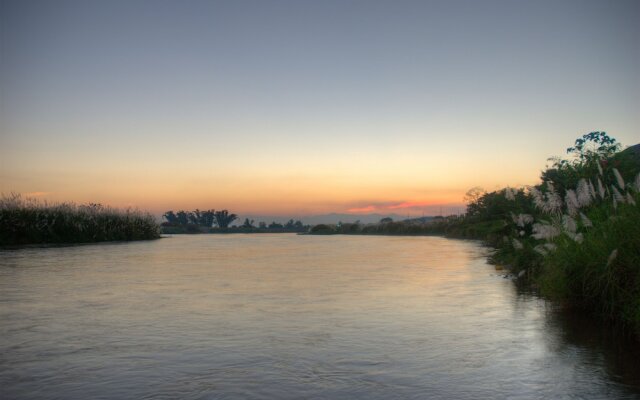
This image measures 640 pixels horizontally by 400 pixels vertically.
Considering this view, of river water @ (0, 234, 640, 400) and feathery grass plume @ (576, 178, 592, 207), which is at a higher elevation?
feathery grass plume @ (576, 178, 592, 207)

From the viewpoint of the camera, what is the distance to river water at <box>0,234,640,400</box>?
5.68 m

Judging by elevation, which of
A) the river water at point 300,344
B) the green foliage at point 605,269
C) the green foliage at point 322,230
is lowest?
the river water at point 300,344

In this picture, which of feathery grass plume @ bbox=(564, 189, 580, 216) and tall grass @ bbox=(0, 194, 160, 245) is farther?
tall grass @ bbox=(0, 194, 160, 245)

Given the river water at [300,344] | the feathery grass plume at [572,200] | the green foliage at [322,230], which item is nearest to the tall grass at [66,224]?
the river water at [300,344]

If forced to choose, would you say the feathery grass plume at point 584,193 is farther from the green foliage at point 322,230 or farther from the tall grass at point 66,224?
the green foliage at point 322,230

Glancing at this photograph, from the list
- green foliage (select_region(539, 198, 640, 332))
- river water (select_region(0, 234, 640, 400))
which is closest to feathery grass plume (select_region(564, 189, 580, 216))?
green foliage (select_region(539, 198, 640, 332))

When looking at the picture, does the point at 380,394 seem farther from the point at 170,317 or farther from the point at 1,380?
the point at 170,317

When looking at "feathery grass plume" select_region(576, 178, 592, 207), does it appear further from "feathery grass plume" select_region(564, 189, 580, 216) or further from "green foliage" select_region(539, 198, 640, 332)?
"green foliage" select_region(539, 198, 640, 332)

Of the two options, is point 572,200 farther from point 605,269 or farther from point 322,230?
point 322,230

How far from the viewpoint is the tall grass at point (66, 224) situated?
3025cm

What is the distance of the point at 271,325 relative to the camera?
8922 mm

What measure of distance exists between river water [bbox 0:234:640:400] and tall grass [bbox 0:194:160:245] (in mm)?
18502

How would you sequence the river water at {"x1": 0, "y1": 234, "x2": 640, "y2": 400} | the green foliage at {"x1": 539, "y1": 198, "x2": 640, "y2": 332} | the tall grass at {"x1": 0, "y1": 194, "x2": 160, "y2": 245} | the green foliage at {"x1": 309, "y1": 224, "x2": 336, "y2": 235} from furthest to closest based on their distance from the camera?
the green foliage at {"x1": 309, "y1": 224, "x2": 336, "y2": 235} < the tall grass at {"x1": 0, "y1": 194, "x2": 160, "y2": 245} < the green foliage at {"x1": 539, "y1": 198, "x2": 640, "y2": 332} < the river water at {"x1": 0, "y1": 234, "x2": 640, "y2": 400}

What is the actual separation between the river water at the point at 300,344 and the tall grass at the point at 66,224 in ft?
60.7
